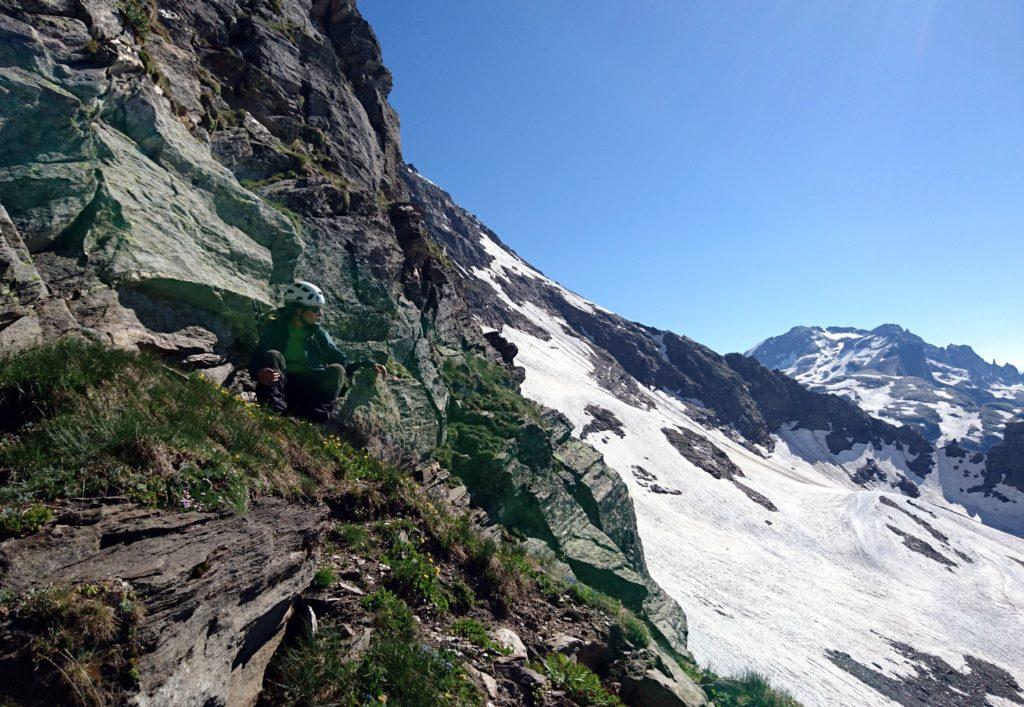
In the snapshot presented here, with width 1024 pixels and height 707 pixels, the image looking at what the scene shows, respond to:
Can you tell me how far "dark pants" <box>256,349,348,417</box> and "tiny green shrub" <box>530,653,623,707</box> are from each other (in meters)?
5.17

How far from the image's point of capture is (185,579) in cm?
368

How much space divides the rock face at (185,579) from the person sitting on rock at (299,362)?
134 inches

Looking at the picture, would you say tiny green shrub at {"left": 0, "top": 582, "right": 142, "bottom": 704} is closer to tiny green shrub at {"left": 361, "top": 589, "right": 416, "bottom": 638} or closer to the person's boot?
tiny green shrub at {"left": 361, "top": 589, "right": 416, "bottom": 638}

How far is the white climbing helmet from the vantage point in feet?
28.2

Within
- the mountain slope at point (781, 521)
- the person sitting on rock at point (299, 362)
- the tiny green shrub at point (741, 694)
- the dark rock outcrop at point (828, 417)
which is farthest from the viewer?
the dark rock outcrop at point (828, 417)

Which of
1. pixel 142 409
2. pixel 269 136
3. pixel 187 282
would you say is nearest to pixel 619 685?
pixel 142 409

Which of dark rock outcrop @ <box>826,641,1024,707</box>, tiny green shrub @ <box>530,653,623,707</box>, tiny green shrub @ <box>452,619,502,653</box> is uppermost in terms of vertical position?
tiny green shrub @ <box>452,619,502,653</box>

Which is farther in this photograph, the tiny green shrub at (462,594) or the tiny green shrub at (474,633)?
the tiny green shrub at (462,594)

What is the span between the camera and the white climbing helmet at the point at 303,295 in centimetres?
860

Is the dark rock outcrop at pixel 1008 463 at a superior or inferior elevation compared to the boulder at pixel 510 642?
superior

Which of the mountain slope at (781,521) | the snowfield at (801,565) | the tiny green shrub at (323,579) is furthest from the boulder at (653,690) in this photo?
the snowfield at (801,565)

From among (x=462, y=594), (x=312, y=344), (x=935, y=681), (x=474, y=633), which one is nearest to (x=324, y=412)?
(x=312, y=344)

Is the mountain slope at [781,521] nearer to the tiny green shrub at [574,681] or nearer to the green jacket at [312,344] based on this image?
the green jacket at [312,344]

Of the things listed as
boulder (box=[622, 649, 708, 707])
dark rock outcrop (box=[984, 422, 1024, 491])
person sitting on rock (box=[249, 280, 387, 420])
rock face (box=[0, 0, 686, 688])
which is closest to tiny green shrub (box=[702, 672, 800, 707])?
rock face (box=[0, 0, 686, 688])
